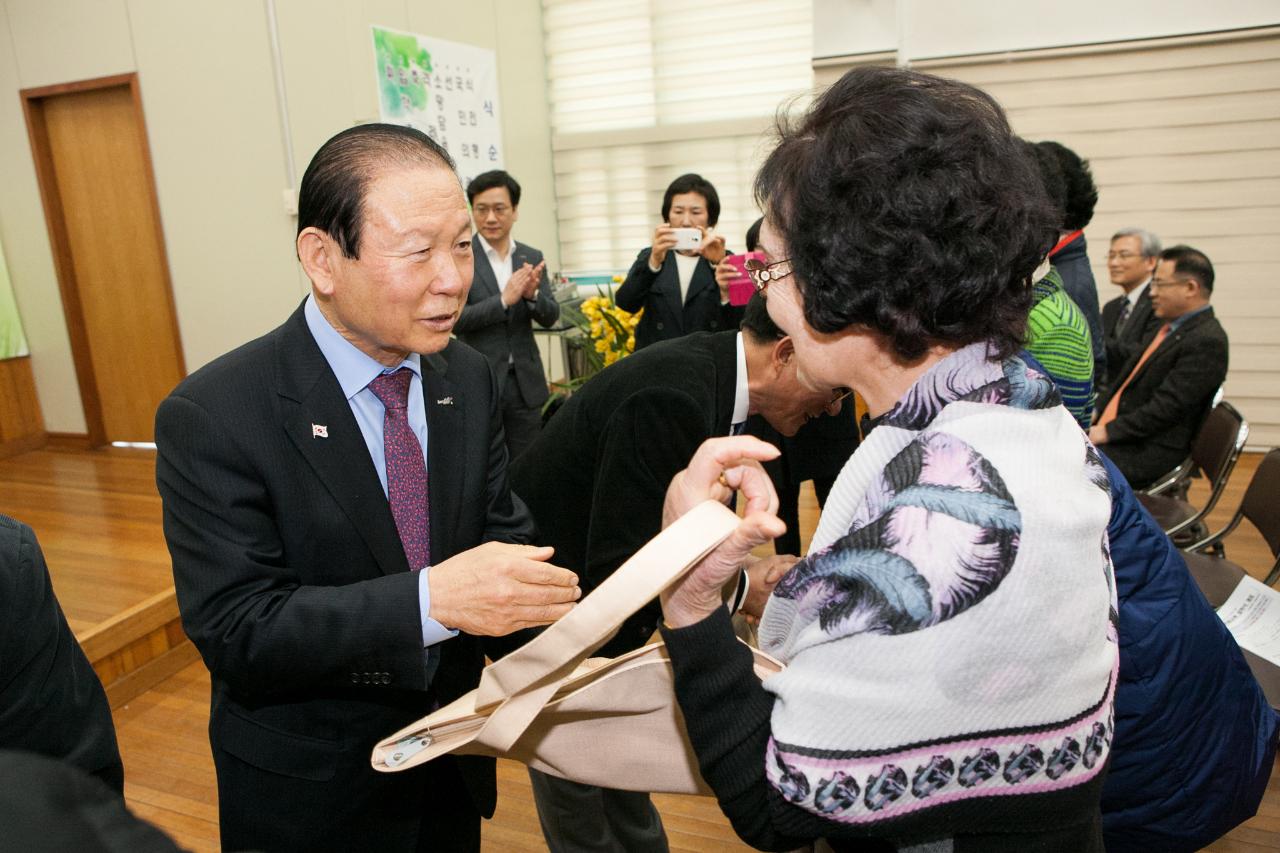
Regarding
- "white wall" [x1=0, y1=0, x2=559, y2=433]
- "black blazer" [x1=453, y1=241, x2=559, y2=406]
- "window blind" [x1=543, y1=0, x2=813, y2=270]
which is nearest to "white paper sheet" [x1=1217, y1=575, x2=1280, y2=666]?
"black blazer" [x1=453, y1=241, x2=559, y2=406]

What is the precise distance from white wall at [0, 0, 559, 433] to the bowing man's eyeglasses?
14.7 ft

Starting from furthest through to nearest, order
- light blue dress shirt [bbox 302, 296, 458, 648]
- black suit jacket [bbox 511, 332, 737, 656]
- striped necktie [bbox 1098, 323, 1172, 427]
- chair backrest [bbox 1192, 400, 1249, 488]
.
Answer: striped necktie [bbox 1098, 323, 1172, 427] → chair backrest [bbox 1192, 400, 1249, 488] → black suit jacket [bbox 511, 332, 737, 656] → light blue dress shirt [bbox 302, 296, 458, 648]

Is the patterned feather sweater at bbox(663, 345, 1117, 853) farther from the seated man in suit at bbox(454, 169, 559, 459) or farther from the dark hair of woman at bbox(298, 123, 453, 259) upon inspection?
the seated man in suit at bbox(454, 169, 559, 459)

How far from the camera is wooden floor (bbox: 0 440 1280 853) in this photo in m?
2.49

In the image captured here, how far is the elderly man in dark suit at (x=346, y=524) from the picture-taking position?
1070 millimetres

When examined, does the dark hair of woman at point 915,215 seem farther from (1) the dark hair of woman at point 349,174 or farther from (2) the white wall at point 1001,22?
(2) the white wall at point 1001,22

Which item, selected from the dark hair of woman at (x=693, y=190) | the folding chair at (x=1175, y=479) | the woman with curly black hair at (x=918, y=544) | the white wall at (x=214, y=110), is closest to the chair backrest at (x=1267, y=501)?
the folding chair at (x=1175, y=479)

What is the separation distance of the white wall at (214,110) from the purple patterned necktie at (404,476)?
4156mm

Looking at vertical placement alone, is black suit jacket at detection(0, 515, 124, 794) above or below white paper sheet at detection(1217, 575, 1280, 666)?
above

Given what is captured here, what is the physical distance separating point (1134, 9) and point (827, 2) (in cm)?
195

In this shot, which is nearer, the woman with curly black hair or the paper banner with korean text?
the woman with curly black hair

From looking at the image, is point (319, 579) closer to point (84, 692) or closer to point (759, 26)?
point (84, 692)

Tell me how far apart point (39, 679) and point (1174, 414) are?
3761 millimetres

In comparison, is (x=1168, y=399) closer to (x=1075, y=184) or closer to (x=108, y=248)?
(x=1075, y=184)
